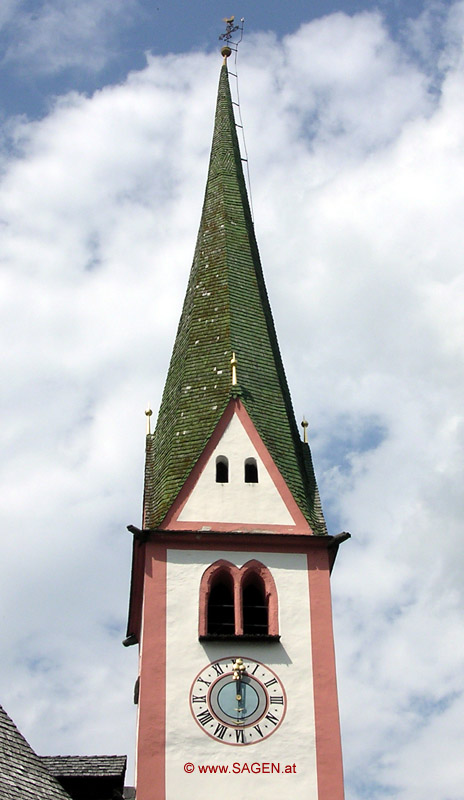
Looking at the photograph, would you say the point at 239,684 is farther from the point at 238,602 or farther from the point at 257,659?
the point at 238,602

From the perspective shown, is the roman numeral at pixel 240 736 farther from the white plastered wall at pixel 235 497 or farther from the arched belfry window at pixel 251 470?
the arched belfry window at pixel 251 470

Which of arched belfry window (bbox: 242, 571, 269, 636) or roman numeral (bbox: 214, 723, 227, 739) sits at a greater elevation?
arched belfry window (bbox: 242, 571, 269, 636)

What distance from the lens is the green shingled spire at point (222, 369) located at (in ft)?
89.2

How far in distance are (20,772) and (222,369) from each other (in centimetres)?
1038

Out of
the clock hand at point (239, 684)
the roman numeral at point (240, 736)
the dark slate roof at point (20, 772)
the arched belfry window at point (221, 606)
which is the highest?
the arched belfry window at point (221, 606)

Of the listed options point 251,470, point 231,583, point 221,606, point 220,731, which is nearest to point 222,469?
point 251,470

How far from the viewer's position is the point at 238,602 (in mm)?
24656

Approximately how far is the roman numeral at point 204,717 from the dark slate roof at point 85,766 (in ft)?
5.52

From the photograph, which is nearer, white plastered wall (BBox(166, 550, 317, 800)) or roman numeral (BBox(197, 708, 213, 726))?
white plastered wall (BBox(166, 550, 317, 800))

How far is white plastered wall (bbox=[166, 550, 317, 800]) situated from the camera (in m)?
22.7

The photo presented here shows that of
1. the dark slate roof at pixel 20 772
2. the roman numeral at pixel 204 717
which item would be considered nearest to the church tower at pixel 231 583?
the roman numeral at pixel 204 717

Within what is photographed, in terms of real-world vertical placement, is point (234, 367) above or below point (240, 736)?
above

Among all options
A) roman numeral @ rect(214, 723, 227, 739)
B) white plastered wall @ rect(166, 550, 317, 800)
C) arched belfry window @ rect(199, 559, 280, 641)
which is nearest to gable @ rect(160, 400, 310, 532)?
white plastered wall @ rect(166, 550, 317, 800)

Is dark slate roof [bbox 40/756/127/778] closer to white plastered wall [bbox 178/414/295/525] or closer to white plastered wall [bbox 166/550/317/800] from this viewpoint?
white plastered wall [bbox 166/550/317/800]
